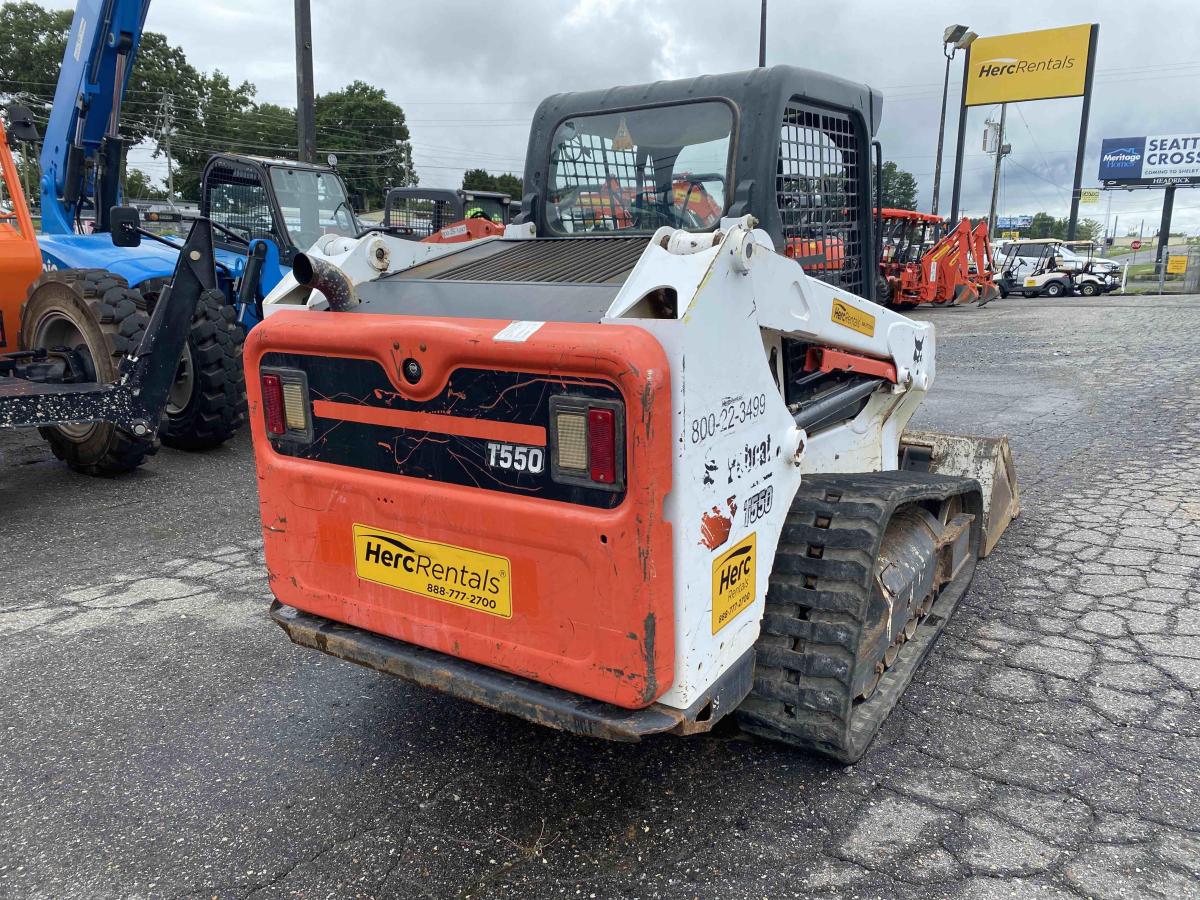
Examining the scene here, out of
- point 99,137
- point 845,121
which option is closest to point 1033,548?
point 845,121

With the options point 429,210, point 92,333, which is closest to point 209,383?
point 92,333

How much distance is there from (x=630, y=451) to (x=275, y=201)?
6.86 meters

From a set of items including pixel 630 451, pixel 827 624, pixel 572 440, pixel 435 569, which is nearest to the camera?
pixel 630 451

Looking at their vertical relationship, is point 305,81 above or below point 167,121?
below

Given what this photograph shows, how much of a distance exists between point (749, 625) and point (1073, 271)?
28.0 m

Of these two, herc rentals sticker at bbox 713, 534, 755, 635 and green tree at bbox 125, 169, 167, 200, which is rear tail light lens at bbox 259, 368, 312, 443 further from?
green tree at bbox 125, 169, 167, 200

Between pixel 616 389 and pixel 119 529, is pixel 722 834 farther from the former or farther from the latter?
pixel 119 529

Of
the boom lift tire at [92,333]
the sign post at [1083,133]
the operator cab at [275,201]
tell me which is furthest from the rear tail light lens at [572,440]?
the sign post at [1083,133]

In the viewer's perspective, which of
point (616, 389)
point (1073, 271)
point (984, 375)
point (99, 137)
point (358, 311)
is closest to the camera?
point (616, 389)

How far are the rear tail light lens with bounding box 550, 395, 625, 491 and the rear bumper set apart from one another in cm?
58

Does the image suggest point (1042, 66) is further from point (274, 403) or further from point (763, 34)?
point (274, 403)

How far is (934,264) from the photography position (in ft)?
66.1

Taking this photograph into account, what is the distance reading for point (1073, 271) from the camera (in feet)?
85.8

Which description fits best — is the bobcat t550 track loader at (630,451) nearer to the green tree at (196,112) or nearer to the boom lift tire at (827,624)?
the boom lift tire at (827,624)
